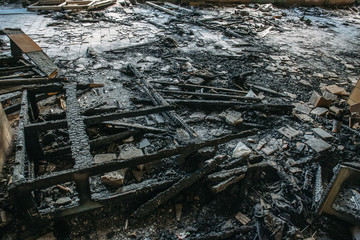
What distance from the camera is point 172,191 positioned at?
2590mm

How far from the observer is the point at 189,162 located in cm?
303

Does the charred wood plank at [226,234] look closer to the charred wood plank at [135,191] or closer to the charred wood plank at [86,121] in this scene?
the charred wood plank at [135,191]

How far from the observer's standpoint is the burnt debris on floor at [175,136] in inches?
95.4

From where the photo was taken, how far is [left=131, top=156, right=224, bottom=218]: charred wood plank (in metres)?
2.52

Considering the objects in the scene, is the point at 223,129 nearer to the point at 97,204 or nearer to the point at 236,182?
the point at 236,182

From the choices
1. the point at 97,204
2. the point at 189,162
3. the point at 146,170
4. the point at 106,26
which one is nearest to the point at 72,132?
the point at 97,204

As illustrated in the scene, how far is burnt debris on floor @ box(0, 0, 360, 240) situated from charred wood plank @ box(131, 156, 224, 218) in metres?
0.01

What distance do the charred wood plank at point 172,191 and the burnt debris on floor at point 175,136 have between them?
1 cm

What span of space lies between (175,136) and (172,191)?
105 centimetres

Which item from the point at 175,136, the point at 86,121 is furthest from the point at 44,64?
the point at 175,136

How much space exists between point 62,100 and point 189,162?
285cm

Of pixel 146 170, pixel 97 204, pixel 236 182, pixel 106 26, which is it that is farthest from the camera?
pixel 106 26

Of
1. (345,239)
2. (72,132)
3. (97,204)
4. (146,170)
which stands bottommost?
(345,239)

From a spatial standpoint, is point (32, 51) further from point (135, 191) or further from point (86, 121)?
point (135, 191)
